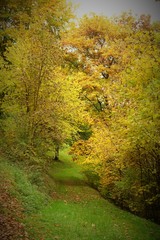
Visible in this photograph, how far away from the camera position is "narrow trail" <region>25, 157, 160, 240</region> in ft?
34.8

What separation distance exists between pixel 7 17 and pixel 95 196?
57.1 feet

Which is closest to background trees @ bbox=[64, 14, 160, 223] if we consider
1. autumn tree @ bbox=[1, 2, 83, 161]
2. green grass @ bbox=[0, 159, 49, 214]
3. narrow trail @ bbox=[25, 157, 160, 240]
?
narrow trail @ bbox=[25, 157, 160, 240]

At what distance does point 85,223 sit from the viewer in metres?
12.9

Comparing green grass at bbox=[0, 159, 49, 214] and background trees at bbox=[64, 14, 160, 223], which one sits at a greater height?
background trees at bbox=[64, 14, 160, 223]

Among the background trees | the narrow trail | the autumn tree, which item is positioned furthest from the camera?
the autumn tree

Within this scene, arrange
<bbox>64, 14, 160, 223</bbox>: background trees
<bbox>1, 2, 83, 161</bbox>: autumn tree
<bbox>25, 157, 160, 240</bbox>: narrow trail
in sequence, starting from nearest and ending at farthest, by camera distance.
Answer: <bbox>25, 157, 160, 240</bbox>: narrow trail → <bbox>64, 14, 160, 223</bbox>: background trees → <bbox>1, 2, 83, 161</bbox>: autumn tree

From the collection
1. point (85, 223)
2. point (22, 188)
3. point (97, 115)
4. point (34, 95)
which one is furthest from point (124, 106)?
point (22, 188)

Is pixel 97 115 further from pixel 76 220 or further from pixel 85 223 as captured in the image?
pixel 85 223

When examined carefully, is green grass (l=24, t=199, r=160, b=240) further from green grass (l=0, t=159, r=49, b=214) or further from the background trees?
the background trees

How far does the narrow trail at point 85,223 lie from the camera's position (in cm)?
1059

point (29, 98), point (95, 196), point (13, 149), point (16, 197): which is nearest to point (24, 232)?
point (16, 197)

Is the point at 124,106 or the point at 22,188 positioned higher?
the point at 124,106

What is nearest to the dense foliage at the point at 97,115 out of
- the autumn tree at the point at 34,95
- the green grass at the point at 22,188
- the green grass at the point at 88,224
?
the autumn tree at the point at 34,95

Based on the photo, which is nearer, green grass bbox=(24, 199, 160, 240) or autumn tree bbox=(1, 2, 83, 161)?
green grass bbox=(24, 199, 160, 240)
